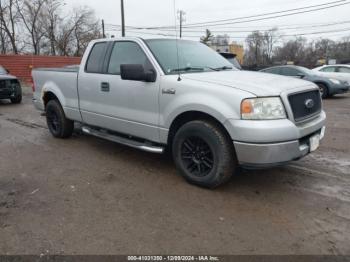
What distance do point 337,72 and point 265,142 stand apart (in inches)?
585

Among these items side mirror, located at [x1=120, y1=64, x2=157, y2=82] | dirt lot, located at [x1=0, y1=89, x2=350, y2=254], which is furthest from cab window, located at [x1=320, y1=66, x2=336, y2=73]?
side mirror, located at [x1=120, y1=64, x2=157, y2=82]

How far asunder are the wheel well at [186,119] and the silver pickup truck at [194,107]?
0.01 meters

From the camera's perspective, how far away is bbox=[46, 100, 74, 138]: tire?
6.30 meters

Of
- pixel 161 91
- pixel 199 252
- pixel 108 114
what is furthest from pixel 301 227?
pixel 108 114

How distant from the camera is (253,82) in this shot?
3.82m

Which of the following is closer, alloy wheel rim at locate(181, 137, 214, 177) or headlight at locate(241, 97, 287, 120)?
headlight at locate(241, 97, 287, 120)

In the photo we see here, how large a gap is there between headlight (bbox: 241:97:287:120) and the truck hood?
0.08 meters

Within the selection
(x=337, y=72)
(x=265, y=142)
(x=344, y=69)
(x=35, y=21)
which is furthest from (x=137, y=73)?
(x=35, y=21)

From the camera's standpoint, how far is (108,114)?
508cm

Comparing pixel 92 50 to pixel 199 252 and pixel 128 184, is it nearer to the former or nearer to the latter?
pixel 128 184

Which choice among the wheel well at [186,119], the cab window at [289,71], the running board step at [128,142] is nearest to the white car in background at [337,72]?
the cab window at [289,71]

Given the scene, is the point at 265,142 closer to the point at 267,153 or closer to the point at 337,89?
the point at 267,153

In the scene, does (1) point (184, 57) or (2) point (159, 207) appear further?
(1) point (184, 57)

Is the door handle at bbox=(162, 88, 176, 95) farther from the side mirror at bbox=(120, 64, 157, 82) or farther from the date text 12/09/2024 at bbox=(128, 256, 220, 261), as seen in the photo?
the date text 12/09/2024 at bbox=(128, 256, 220, 261)
